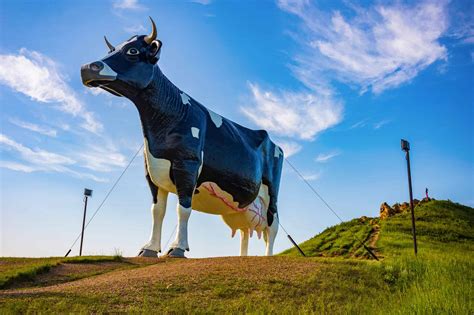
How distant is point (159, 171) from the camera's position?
1320 centimetres

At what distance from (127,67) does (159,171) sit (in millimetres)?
2763

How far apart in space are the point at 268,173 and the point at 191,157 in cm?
500

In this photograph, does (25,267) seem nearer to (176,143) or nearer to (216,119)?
(176,143)

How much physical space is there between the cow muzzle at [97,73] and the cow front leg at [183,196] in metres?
2.70

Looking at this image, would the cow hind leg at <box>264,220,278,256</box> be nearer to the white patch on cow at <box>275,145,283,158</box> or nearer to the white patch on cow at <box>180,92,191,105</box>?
the white patch on cow at <box>275,145,283,158</box>

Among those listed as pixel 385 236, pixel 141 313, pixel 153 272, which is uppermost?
pixel 385 236

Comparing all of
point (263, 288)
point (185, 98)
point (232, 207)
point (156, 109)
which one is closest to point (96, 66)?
point (156, 109)

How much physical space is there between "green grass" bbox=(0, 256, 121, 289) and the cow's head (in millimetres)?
4298

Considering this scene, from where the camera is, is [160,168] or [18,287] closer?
[18,287]

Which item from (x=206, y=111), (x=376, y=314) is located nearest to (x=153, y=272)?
(x=376, y=314)

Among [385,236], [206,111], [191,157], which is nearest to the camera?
[191,157]

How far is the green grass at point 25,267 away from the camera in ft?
34.7

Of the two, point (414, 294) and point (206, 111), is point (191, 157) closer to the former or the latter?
point (206, 111)

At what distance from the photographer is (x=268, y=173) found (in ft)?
57.6
